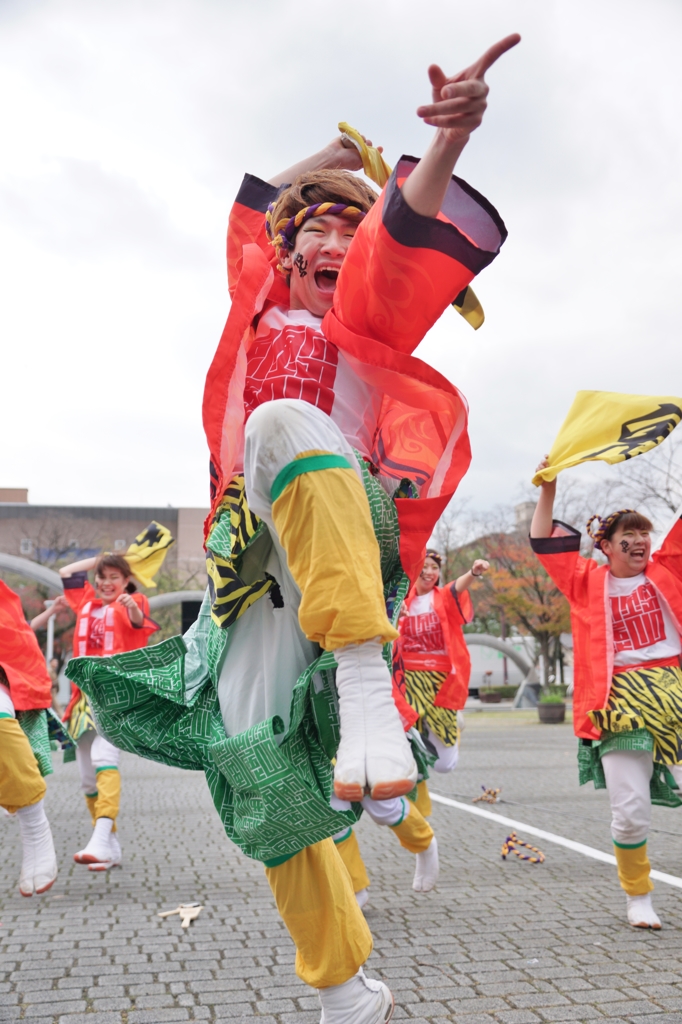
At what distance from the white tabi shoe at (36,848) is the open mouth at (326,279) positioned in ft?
10.2

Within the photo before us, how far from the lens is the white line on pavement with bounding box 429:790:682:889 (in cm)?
564

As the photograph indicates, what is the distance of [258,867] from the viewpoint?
20.2ft

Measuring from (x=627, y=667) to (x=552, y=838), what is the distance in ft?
8.17

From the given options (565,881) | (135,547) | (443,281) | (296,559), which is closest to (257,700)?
(296,559)

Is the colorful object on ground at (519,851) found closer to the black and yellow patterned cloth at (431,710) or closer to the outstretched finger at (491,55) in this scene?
the black and yellow patterned cloth at (431,710)

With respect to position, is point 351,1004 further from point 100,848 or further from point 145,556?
point 145,556

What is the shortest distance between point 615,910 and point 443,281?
3.87m

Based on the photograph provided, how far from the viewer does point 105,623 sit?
283 inches

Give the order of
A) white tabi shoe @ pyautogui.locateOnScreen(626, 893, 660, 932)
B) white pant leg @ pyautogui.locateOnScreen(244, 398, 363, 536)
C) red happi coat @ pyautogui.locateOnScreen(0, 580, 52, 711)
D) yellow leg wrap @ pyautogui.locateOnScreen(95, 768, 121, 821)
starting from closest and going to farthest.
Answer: white pant leg @ pyautogui.locateOnScreen(244, 398, 363, 536), white tabi shoe @ pyautogui.locateOnScreen(626, 893, 660, 932), red happi coat @ pyautogui.locateOnScreen(0, 580, 52, 711), yellow leg wrap @ pyautogui.locateOnScreen(95, 768, 121, 821)

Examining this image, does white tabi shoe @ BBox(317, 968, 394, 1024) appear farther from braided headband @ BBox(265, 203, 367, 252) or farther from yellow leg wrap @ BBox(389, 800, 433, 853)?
yellow leg wrap @ BBox(389, 800, 433, 853)

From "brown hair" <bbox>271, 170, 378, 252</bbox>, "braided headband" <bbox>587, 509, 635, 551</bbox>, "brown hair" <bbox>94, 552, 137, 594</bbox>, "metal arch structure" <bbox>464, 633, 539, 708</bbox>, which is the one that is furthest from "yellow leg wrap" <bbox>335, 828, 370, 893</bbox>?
"metal arch structure" <bbox>464, 633, 539, 708</bbox>

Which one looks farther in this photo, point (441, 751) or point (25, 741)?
point (441, 751)

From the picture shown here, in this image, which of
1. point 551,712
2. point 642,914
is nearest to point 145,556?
point 642,914

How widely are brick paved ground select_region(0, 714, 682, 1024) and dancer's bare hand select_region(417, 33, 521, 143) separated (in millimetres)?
2831
